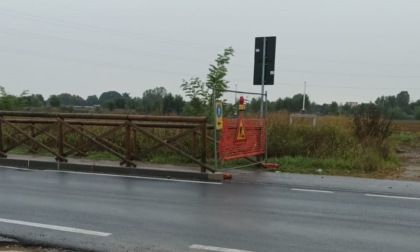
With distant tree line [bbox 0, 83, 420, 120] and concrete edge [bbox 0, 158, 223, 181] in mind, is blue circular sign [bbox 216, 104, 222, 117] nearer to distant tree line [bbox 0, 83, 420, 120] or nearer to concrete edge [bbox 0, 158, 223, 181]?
concrete edge [bbox 0, 158, 223, 181]

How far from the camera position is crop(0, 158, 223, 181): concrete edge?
11159 mm

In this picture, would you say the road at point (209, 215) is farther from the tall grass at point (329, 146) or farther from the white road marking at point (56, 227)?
the tall grass at point (329, 146)

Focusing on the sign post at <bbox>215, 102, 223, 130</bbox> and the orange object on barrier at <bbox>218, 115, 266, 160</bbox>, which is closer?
the sign post at <bbox>215, 102, 223, 130</bbox>

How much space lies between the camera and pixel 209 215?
290 inches

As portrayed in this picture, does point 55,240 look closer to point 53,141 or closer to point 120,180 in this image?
point 120,180

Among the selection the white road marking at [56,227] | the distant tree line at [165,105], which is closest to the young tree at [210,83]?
the distant tree line at [165,105]

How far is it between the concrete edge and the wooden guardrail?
0.31m

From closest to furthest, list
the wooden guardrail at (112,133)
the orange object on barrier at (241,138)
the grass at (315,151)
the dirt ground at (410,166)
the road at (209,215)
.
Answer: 1. the road at (209,215)
2. the orange object on barrier at (241,138)
3. the dirt ground at (410,166)
4. the wooden guardrail at (112,133)
5. the grass at (315,151)

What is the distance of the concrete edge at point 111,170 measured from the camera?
11.2 meters

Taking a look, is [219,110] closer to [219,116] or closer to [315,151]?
[219,116]

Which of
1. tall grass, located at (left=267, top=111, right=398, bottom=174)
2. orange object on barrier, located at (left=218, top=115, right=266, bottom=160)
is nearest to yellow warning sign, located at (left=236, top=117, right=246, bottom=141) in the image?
orange object on barrier, located at (left=218, top=115, right=266, bottom=160)

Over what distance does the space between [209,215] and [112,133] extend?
8.14m

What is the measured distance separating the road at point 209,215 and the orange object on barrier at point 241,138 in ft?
3.02

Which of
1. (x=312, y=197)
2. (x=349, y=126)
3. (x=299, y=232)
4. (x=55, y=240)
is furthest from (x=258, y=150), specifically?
(x=55, y=240)
